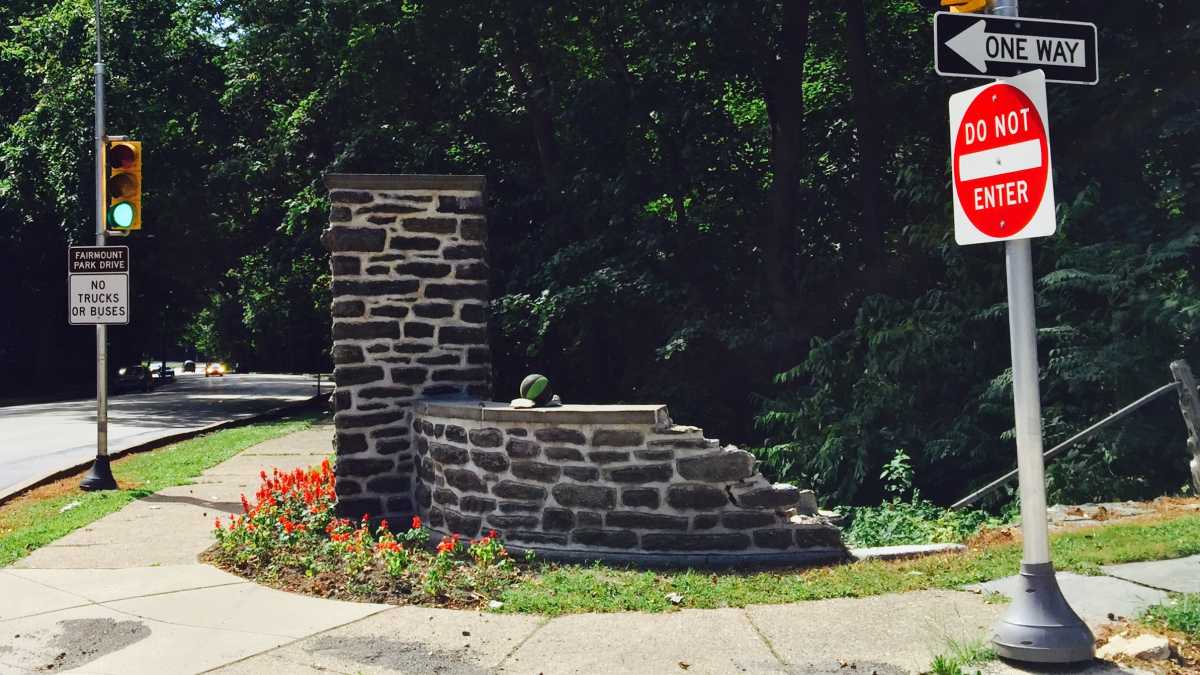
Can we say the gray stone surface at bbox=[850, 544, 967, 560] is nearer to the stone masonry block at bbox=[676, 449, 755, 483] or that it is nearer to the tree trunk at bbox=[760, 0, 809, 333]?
the stone masonry block at bbox=[676, 449, 755, 483]

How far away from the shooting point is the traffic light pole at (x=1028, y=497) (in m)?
5.16

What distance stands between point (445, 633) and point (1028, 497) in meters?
3.20

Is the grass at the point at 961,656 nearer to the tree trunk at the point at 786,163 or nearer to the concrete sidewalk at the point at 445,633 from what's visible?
the concrete sidewalk at the point at 445,633

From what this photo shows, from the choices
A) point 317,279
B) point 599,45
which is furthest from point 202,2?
point 599,45

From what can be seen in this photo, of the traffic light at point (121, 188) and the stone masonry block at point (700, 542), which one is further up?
the traffic light at point (121, 188)

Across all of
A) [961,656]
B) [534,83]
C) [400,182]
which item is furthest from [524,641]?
[534,83]

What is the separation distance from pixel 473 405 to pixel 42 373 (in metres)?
39.9

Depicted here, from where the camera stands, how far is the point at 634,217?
17000mm

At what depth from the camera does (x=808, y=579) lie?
708 centimetres

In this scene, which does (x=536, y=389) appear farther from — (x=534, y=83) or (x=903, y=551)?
(x=534, y=83)

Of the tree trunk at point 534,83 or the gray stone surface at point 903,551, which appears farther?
the tree trunk at point 534,83

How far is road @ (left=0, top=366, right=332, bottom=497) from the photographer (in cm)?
1636

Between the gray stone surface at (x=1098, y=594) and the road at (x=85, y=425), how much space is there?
11.7 meters

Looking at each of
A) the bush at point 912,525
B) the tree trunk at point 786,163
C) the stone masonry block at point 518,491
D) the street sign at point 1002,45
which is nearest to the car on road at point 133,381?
the tree trunk at point 786,163
